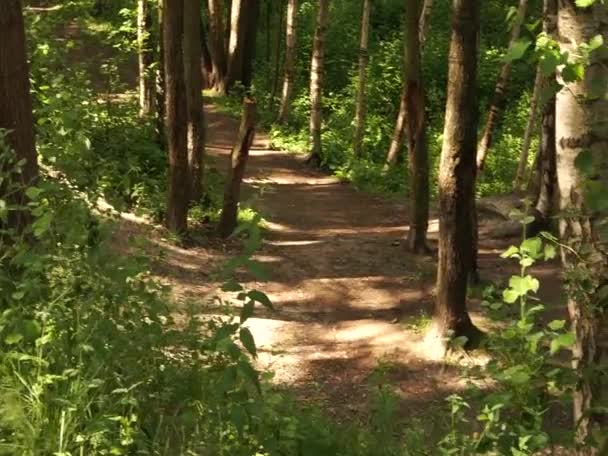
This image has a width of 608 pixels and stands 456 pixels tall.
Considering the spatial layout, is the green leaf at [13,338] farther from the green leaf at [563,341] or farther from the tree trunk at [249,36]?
the tree trunk at [249,36]

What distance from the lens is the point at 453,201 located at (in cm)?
972

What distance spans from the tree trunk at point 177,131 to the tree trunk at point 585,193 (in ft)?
31.5

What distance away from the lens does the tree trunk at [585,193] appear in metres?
3.75

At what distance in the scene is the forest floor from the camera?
949 centimetres

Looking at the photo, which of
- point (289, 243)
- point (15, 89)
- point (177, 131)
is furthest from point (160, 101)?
point (15, 89)

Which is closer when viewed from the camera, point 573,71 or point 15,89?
point 573,71

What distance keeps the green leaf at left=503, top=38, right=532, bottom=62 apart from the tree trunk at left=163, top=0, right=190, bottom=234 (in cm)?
1000

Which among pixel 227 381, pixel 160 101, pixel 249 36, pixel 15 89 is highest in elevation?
pixel 249 36

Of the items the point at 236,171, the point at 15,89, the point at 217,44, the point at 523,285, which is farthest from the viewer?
the point at 217,44

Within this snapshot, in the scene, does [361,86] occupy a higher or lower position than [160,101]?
higher

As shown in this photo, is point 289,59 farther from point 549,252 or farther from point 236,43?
point 549,252

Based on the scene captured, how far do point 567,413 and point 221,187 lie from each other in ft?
29.3

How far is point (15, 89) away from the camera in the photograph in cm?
606

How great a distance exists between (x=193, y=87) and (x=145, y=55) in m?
2.35
